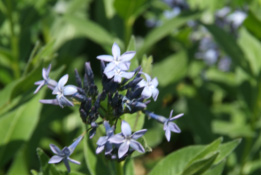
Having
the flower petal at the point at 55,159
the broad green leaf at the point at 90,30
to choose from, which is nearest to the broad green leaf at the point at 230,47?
the broad green leaf at the point at 90,30

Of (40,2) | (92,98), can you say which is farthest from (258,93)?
(40,2)

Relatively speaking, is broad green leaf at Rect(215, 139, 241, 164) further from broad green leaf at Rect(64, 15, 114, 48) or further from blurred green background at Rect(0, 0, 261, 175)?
broad green leaf at Rect(64, 15, 114, 48)

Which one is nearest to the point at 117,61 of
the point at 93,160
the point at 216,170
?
the point at 93,160

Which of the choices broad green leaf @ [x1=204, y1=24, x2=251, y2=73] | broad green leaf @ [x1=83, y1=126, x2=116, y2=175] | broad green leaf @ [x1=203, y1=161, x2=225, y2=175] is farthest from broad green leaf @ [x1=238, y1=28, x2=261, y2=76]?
broad green leaf @ [x1=83, y1=126, x2=116, y2=175]

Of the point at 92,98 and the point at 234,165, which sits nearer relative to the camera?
→ the point at 92,98

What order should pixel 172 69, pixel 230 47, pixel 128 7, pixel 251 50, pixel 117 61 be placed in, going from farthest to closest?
pixel 172 69 → pixel 251 50 → pixel 128 7 → pixel 230 47 → pixel 117 61

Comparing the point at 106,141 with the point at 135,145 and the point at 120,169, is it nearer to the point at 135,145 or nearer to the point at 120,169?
the point at 135,145

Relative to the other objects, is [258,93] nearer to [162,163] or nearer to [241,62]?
[241,62]
